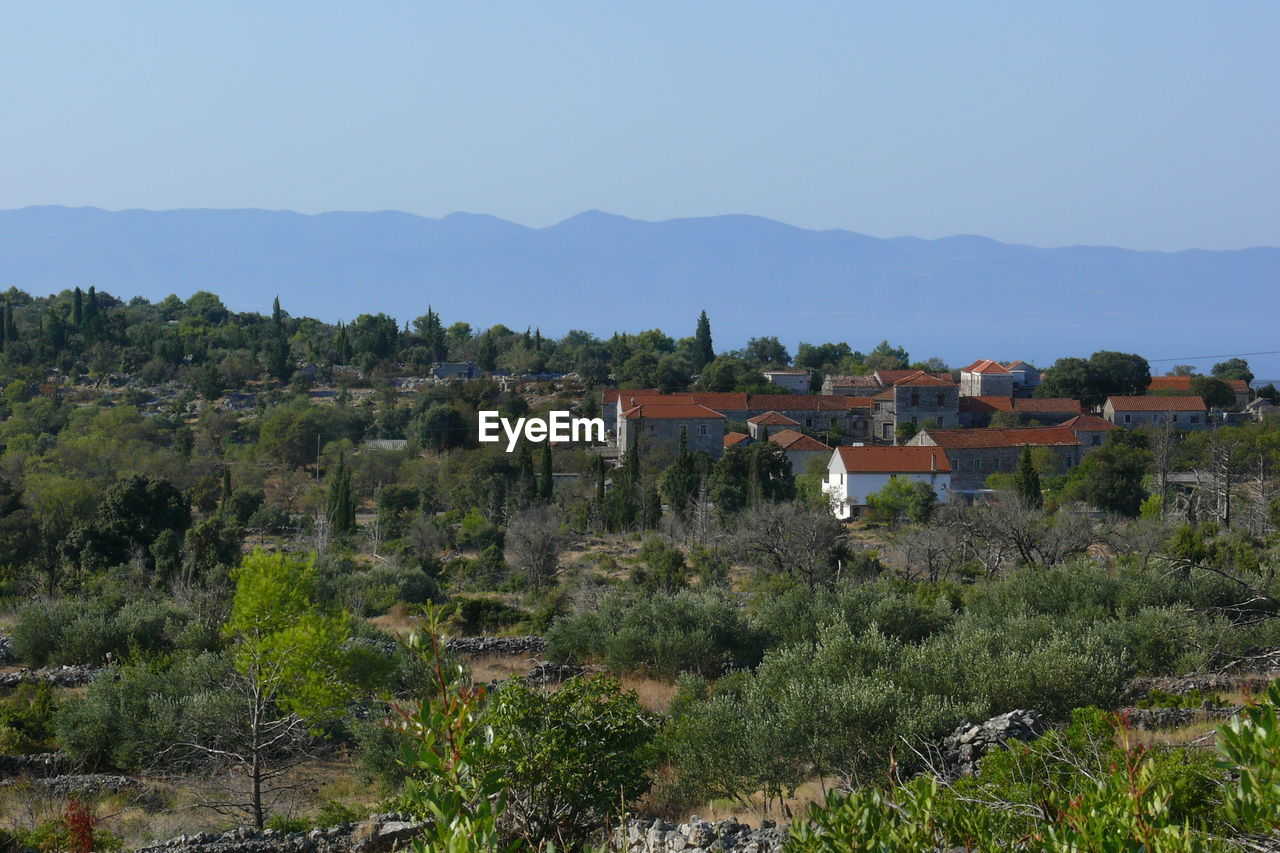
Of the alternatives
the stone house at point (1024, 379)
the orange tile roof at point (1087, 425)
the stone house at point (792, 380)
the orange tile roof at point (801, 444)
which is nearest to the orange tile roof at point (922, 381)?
the orange tile roof at point (1087, 425)

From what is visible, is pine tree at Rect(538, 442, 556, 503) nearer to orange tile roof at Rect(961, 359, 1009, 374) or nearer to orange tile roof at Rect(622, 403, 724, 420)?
orange tile roof at Rect(622, 403, 724, 420)

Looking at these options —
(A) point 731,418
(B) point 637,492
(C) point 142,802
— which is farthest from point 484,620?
(A) point 731,418

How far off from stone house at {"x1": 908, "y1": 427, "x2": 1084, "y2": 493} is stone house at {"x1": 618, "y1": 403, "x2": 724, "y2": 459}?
9501mm

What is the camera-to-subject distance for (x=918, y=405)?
54781 millimetres

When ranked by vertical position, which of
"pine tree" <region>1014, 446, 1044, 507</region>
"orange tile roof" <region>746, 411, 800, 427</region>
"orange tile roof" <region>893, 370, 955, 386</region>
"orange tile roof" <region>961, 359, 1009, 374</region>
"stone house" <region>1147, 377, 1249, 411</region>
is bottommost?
"pine tree" <region>1014, 446, 1044, 507</region>

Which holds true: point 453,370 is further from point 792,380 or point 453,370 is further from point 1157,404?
point 1157,404

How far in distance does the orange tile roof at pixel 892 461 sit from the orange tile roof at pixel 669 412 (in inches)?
498

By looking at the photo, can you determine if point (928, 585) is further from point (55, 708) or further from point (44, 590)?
point (44, 590)

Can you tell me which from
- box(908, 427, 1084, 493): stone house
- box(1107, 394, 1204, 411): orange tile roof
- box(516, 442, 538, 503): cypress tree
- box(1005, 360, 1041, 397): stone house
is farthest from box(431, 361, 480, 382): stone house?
box(1107, 394, 1204, 411): orange tile roof

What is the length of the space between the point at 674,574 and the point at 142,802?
45.9 ft

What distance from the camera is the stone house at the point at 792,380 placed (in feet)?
214

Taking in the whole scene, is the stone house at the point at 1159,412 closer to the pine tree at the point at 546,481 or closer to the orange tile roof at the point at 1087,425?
the orange tile roof at the point at 1087,425

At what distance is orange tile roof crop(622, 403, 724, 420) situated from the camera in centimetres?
5103

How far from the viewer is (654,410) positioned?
170ft
